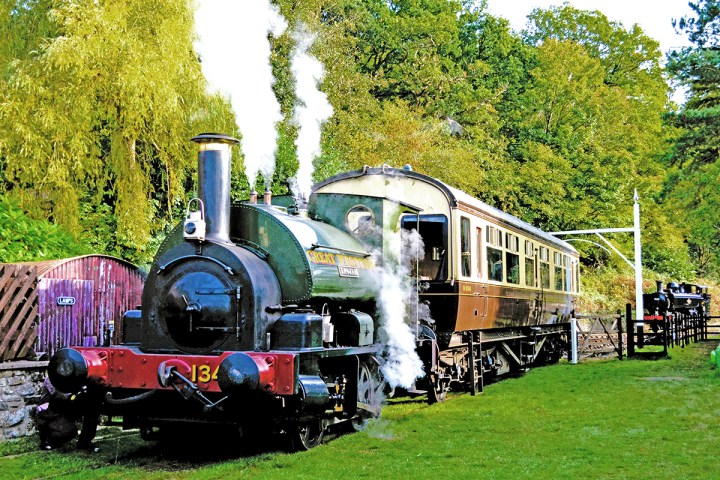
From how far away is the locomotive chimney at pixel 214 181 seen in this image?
8.70 meters

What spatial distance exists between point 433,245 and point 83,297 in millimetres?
5282

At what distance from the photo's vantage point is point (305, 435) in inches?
355

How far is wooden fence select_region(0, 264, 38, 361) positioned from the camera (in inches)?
399

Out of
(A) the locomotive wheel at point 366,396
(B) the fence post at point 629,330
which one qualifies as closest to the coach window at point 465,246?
(A) the locomotive wheel at point 366,396

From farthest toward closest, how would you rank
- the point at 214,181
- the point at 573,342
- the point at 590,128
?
the point at 590,128 < the point at 573,342 < the point at 214,181

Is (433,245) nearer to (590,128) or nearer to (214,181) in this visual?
(214,181)

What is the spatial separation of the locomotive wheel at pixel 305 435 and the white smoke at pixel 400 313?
64.7 inches

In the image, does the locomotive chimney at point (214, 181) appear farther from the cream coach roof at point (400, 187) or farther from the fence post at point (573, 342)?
the fence post at point (573, 342)

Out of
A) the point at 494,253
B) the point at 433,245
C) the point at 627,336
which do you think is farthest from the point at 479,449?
the point at 627,336

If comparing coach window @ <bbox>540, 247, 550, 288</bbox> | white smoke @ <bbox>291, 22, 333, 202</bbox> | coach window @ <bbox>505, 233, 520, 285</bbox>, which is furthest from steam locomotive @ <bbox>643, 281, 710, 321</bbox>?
white smoke @ <bbox>291, 22, 333, 202</bbox>

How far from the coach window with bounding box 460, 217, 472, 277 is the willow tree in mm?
7705

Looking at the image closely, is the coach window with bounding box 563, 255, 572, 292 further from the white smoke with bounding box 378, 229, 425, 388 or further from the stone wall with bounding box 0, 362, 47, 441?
the stone wall with bounding box 0, 362, 47, 441

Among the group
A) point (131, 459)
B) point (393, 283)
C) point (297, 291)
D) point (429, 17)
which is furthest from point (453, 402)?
point (429, 17)

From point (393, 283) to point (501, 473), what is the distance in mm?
3846
